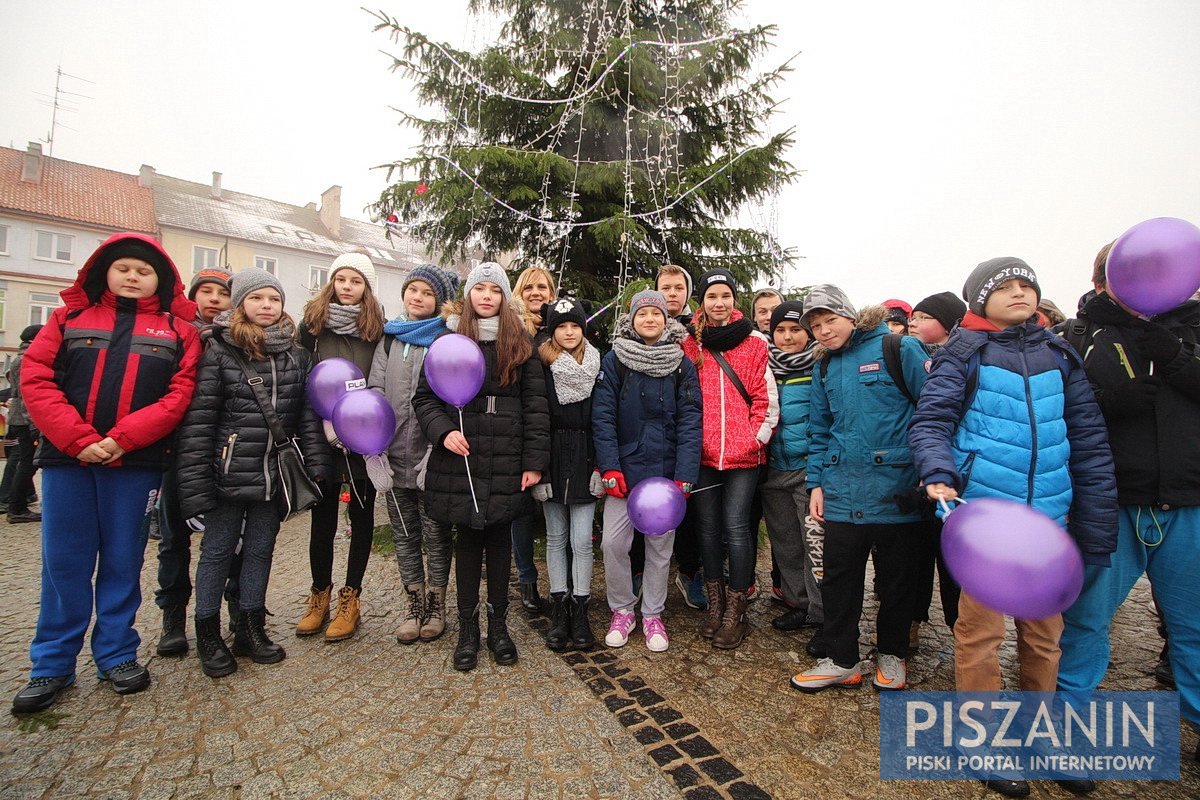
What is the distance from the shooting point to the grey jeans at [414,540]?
3.88 metres

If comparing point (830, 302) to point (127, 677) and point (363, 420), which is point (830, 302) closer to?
point (363, 420)

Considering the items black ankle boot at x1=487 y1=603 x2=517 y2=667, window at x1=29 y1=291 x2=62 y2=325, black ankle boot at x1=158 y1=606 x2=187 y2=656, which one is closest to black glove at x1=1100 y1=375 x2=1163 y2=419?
black ankle boot at x1=487 y1=603 x2=517 y2=667

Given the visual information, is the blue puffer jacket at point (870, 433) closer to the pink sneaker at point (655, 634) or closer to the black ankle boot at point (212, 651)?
the pink sneaker at point (655, 634)

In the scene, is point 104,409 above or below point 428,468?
above

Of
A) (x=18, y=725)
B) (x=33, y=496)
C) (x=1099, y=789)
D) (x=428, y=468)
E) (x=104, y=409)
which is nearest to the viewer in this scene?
(x=1099, y=789)

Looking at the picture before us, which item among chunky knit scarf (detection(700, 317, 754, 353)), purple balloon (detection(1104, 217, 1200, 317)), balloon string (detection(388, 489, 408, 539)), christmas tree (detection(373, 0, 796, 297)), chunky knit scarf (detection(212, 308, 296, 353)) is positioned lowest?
balloon string (detection(388, 489, 408, 539))

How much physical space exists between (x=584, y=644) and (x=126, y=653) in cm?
267

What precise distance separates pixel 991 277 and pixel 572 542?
2818mm

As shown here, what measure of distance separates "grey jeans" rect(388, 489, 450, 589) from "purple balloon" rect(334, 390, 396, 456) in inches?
23.0

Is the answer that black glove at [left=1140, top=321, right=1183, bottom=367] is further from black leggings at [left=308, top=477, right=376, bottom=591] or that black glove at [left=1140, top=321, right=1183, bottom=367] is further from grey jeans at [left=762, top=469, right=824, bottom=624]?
black leggings at [left=308, top=477, right=376, bottom=591]

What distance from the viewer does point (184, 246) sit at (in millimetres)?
28109

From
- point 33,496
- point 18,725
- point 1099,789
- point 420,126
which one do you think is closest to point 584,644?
point 1099,789

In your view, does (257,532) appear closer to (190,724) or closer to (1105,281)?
(190,724)

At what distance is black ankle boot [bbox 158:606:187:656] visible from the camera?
3553 mm
